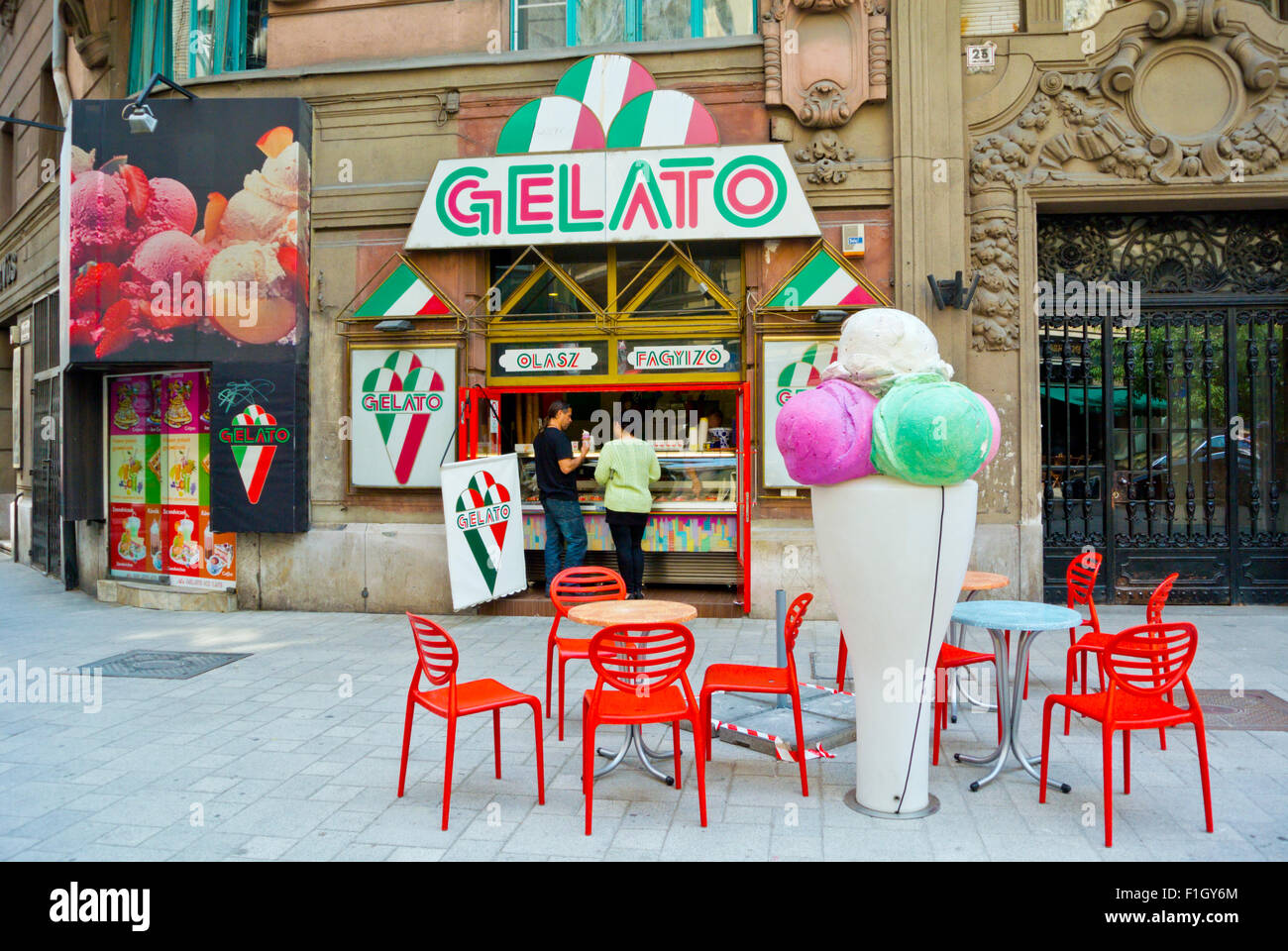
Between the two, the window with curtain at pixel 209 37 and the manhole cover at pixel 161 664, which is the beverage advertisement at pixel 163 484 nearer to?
the manhole cover at pixel 161 664

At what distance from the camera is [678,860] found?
3807 millimetres

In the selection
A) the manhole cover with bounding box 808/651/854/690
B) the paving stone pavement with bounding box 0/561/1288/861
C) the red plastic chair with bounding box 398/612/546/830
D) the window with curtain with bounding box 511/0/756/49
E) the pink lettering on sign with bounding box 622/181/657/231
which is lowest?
the paving stone pavement with bounding box 0/561/1288/861

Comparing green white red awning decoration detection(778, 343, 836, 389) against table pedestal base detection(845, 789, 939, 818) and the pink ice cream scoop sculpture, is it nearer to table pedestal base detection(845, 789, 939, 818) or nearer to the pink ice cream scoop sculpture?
the pink ice cream scoop sculpture

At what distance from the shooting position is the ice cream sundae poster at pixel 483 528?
29.6 ft

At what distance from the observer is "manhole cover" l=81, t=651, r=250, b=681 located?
7.26 m

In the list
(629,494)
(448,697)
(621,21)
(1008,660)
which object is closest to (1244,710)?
(1008,660)

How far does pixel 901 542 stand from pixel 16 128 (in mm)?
17173

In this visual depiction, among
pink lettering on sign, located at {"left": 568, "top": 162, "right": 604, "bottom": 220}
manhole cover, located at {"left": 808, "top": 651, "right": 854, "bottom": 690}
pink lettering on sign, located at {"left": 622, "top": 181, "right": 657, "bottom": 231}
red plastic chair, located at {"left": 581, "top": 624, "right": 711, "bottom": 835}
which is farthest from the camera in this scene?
pink lettering on sign, located at {"left": 568, "top": 162, "right": 604, "bottom": 220}

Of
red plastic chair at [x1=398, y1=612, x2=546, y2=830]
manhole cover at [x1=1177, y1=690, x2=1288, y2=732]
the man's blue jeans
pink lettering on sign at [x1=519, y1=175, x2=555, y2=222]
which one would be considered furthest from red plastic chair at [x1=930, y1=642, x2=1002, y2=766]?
pink lettering on sign at [x1=519, y1=175, x2=555, y2=222]

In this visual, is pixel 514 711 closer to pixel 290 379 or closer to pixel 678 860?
pixel 678 860

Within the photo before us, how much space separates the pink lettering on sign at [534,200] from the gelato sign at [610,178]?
0.03 ft

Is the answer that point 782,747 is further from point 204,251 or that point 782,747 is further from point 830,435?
point 204,251

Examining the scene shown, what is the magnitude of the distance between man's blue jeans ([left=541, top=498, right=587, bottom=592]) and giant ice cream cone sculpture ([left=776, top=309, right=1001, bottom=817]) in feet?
17.4

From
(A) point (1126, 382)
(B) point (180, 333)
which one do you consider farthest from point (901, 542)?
(B) point (180, 333)
